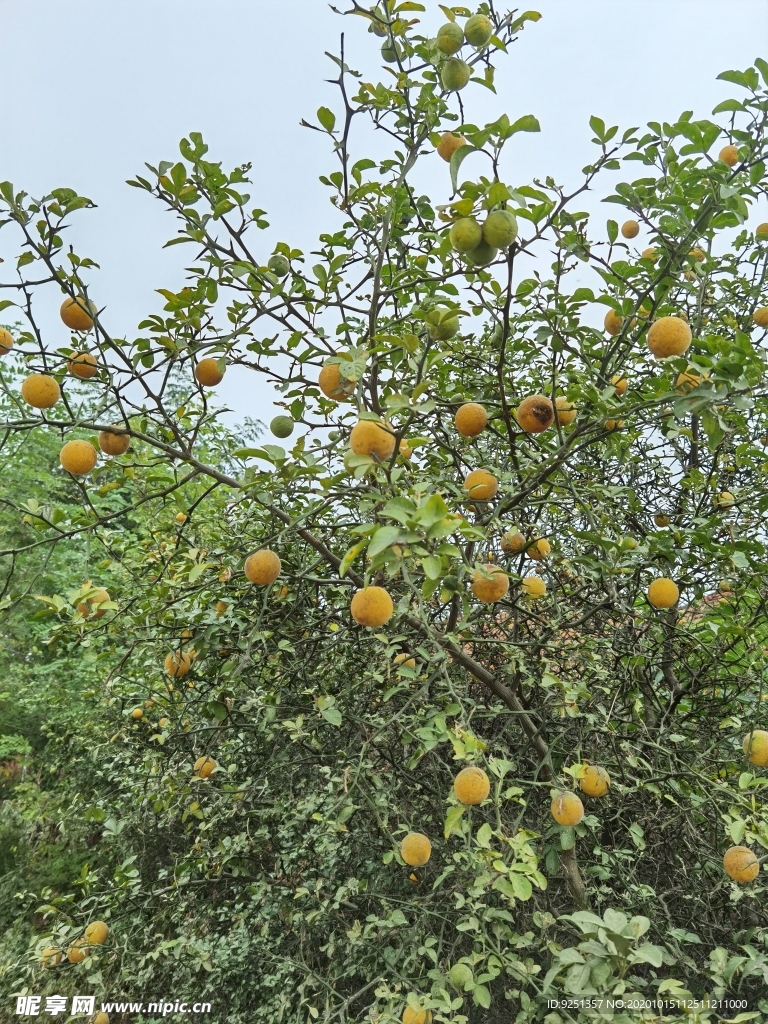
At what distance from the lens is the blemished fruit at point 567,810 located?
1.43 m

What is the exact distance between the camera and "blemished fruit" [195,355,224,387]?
1.60 metres

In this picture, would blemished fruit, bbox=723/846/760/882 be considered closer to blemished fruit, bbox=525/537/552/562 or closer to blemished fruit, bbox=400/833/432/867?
blemished fruit, bbox=400/833/432/867

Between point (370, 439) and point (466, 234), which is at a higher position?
point (466, 234)

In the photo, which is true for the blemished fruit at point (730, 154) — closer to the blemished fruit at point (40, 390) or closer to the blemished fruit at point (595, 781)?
the blemished fruit at point (595, 781)

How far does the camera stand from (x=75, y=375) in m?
1.43

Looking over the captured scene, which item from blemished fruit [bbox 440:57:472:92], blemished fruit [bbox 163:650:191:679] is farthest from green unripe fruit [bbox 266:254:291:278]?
blemished fruit [bbox 163:650:191:679]

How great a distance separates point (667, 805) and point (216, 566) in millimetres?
1466

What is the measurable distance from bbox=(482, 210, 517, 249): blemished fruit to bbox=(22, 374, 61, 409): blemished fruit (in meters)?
0.99

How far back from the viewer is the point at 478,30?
1.42 m

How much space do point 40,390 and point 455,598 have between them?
1.02 metres

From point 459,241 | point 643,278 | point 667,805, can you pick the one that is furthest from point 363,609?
point 667,805

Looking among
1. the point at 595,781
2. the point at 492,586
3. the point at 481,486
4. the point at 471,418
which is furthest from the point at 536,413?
the point at 595,781

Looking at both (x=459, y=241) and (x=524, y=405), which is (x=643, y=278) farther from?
(x=459, y=241)

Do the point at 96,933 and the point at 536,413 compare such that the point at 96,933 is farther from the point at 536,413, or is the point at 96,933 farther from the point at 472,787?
the point at 536,413
